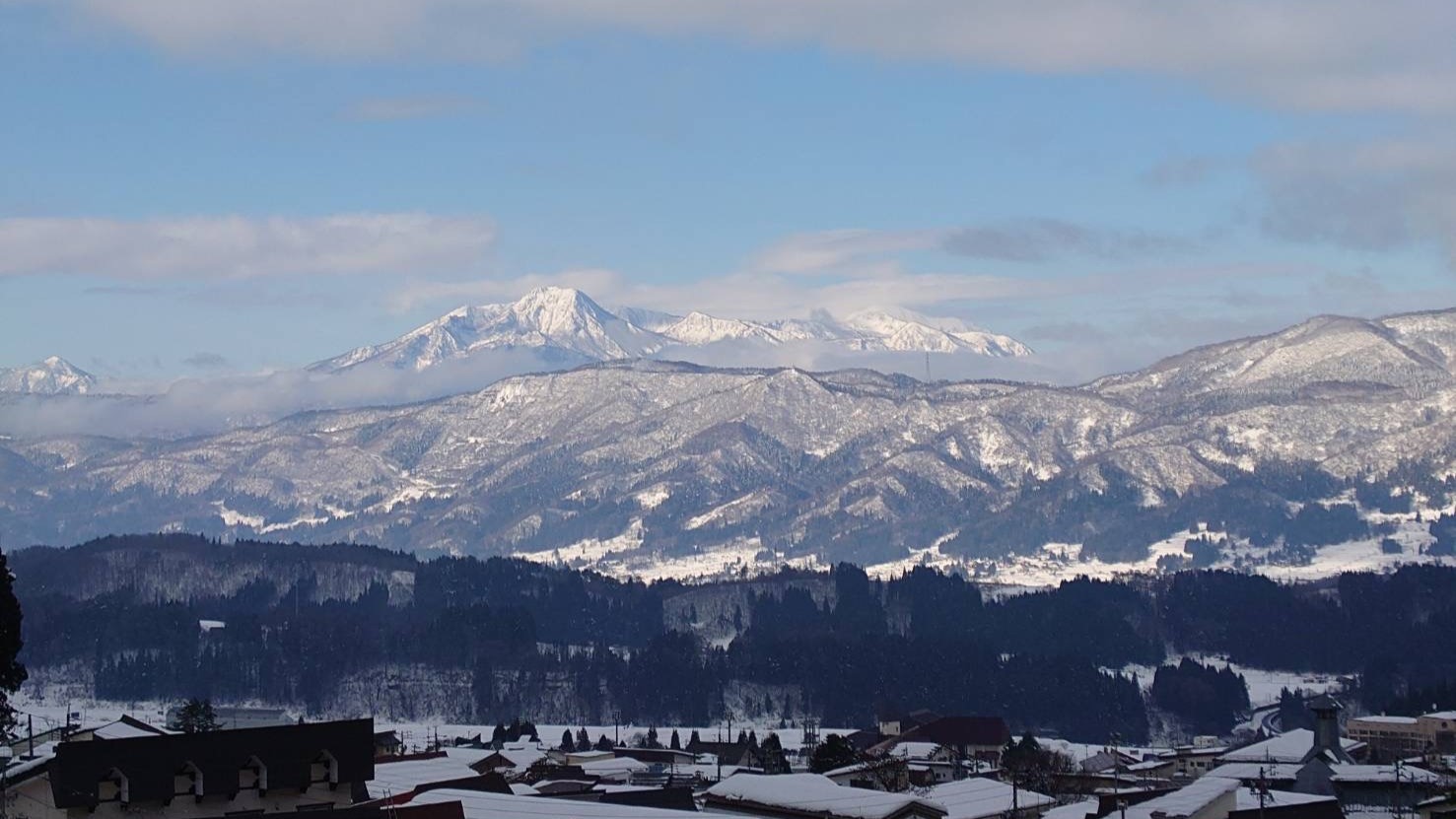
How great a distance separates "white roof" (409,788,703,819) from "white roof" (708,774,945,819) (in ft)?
48.9

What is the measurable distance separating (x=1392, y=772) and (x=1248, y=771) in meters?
10.6

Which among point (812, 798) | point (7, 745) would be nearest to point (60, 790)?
point (7, 745)

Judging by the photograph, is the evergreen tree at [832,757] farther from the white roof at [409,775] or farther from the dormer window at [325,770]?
the dormer window at [325,770]

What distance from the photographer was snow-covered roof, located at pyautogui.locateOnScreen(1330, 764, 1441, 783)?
152625mm

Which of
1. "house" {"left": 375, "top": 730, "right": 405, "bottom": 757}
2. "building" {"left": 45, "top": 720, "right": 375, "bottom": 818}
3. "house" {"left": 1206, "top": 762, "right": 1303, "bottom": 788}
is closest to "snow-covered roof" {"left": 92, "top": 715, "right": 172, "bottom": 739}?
"building" {"left": 45, "top": 720, "right": 375, "bottom": 818}

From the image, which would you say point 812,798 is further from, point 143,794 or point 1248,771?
point 1248,771

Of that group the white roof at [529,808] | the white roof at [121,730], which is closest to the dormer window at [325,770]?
the white roof at [529,808]

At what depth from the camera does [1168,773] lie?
598ft

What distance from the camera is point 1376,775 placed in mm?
156375

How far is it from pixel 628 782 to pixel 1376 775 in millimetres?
52892

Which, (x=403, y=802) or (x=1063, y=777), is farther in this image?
(x=1063, y=777)

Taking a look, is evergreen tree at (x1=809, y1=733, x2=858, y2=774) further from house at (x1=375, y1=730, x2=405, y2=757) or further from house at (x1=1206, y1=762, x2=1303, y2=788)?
house at (x1=375, y1=730, x2=405, y2=757)

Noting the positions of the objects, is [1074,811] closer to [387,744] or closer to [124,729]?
[124,729]

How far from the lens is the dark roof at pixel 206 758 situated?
70125 mm
